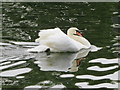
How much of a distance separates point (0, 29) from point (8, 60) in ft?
12.2

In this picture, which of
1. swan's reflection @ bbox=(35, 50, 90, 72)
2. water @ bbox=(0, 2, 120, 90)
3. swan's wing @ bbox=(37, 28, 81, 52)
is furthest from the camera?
swan's wing @ bbox=(37, 28, 81, 52)

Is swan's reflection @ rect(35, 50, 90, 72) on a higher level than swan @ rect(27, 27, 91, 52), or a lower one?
lower

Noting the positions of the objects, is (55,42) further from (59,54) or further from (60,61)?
(60,61)

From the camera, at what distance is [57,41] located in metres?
11.1

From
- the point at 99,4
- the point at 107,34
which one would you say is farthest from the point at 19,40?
the point at 99,4

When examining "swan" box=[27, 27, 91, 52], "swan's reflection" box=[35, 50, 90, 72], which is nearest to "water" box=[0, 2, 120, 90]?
"swan's reflection" box=[35, 50, 90, 72]

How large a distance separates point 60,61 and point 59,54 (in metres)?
0.72

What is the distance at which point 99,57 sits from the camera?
10.7m

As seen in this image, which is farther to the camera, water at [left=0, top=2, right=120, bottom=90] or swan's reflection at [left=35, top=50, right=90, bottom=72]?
swan's reflection at [left=35, top=50, right=90, bottom=72]

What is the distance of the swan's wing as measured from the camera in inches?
439

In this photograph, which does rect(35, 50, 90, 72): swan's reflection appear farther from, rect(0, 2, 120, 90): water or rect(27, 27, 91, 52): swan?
rect(27, 27, 91, 52): swan

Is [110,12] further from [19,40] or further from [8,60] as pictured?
[8,60]

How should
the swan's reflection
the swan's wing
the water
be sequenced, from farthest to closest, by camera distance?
the swan's wing
the swan's reflection
the water

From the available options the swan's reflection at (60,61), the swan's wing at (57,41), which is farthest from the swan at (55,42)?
the swan's reflection at (60,61)
